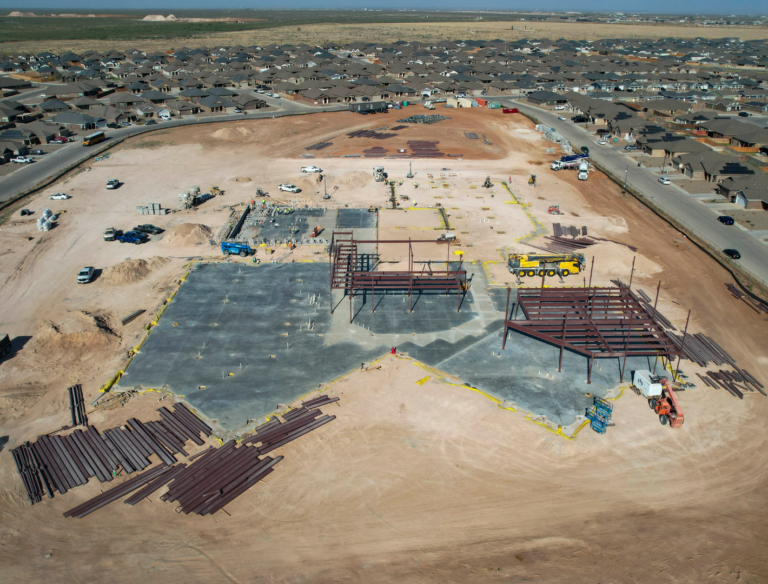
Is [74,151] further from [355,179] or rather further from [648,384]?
[648,384]

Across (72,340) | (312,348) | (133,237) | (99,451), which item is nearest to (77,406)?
(99,451)

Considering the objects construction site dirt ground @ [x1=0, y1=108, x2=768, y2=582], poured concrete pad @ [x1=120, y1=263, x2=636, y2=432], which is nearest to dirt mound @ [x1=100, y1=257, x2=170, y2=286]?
construction site dirt ground @ [x1=0, y1=108, x2=768, y2=582]

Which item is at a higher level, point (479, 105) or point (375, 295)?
point (479, 105)

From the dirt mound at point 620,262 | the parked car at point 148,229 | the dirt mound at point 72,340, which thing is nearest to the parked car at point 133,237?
the parked car at point 148,229

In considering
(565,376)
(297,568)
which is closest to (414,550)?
(297,568)

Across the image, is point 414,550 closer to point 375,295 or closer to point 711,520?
point 711,520

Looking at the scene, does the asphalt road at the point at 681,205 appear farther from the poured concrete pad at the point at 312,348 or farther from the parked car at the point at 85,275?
the parked car at the point at 85,275
